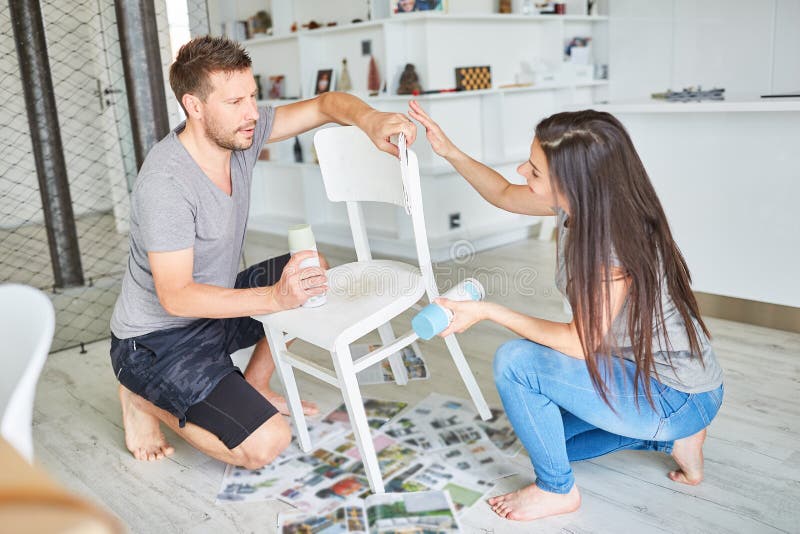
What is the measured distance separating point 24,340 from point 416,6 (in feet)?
11.1

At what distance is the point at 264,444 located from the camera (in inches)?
76.5

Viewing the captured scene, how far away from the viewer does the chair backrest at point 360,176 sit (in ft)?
6.85

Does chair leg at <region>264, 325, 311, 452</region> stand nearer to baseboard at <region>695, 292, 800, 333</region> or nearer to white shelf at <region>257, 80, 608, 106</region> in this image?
baseboard at <region>695, 292, 800, 333</region>

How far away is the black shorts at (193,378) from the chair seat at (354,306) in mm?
200

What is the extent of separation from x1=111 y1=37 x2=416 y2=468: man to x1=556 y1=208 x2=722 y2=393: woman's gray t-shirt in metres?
0.71

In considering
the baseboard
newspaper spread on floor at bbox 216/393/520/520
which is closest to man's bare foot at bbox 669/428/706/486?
newspaper spread on floor at bbox 216/393/520/520

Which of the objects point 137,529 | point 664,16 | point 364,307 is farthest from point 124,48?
point 664,16

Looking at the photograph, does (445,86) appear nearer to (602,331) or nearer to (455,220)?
(455,220)

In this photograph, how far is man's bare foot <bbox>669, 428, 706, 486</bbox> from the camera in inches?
71.7

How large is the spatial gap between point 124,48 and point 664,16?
3165mm

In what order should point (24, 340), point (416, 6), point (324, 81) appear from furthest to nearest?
1. point (324, 81)
2. point (416, 6)
3. point (24, 340)

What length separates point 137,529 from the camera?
1.82 meters

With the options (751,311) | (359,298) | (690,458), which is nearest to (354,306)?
(359,298)

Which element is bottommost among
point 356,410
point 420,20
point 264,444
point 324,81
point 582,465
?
point 582,465
